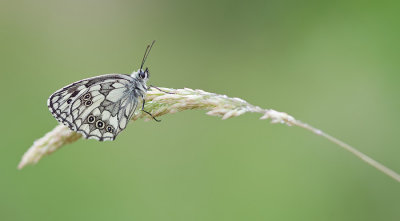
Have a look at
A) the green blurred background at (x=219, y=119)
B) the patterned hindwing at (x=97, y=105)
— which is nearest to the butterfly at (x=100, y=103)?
the patterned hindwing at (x=97, y=105)

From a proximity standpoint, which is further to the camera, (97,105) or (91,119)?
(97,105)

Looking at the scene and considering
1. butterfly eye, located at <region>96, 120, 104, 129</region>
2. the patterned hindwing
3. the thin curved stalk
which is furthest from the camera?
butterfly eye, located at <region>96, 120, 104, 129</region>

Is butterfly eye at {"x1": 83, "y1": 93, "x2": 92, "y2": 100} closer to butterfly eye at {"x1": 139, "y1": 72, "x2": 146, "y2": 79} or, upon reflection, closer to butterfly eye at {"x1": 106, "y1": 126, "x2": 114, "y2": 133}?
butterfly eye at {"x1": 106, "y1": 126, "x2": 114, "y2": 133}

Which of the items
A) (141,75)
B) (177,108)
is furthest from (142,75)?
(177,108)

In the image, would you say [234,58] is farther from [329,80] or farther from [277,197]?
[277,197]

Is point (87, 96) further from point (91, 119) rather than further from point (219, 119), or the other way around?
point (219, 119)

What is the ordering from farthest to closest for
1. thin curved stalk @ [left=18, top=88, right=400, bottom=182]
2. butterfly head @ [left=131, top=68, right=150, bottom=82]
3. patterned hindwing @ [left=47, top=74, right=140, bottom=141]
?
butterfly head @ [left=131, top=68, right=150, bottom=82], patterned hindwing @ [left=47, top=74, right=140, bottom=141], thin curved stalk @ [left=18, top=88, right=400, bottom=182]

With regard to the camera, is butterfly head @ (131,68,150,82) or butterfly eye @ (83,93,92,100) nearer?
A: butterfly eye @ (83,93,92,100)

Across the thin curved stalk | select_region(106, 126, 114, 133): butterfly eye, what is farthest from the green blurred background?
the thin curved stalk

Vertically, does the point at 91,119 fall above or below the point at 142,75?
below
